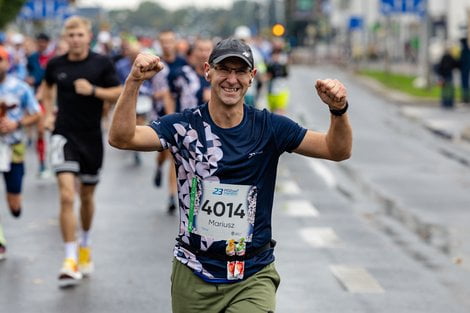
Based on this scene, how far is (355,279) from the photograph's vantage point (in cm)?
963

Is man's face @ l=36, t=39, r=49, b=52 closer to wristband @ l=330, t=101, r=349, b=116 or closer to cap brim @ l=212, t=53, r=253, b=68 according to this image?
cap brim @ l=212, t=53, r=253, b=68

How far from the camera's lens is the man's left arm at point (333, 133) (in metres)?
5.20

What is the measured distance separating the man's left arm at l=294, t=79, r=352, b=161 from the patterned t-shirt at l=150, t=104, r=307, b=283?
6 cm

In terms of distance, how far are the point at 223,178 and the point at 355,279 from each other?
4310mm

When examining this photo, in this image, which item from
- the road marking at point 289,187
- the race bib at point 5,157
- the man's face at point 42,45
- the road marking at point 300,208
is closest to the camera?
the race bib at point 5,157

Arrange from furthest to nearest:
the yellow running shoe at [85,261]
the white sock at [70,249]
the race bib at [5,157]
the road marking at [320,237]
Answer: the road marking at [320,237] → the race bib at [5,157] → the yellow running shoe at [85,261] → the white sock at [70,249]

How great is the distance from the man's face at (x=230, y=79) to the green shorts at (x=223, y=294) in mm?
763

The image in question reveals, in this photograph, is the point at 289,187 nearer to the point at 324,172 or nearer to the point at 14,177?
the point at 324,172

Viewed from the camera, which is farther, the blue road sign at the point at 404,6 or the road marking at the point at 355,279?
the blue road sign at the point at 404,6

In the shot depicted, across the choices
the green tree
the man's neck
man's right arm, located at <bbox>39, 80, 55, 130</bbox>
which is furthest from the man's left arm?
the green tree

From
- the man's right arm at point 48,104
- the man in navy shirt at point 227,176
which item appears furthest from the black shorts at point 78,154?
the man in navy shirt at point 227,176

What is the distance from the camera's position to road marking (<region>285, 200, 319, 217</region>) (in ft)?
43.5

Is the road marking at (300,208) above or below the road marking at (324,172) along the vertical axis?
above

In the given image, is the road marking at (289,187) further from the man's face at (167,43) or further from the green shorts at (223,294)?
the green shorts at (223,294)
